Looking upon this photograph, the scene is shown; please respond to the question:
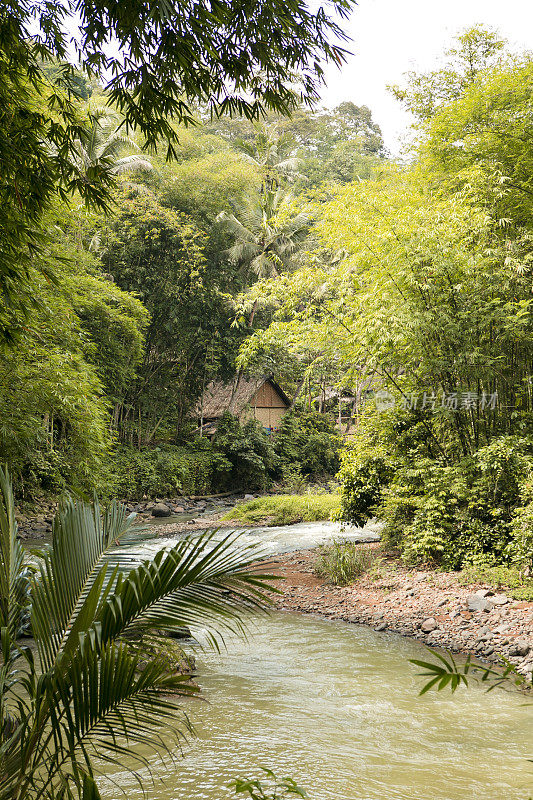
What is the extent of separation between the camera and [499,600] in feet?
22.4

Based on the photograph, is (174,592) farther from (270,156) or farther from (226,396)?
(270,156)

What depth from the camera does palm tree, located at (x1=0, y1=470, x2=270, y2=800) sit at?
6.78ft

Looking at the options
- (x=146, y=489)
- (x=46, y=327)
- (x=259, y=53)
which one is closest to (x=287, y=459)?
(x=146, y=489)

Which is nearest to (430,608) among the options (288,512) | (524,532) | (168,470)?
(524,532)

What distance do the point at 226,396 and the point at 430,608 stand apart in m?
18.0

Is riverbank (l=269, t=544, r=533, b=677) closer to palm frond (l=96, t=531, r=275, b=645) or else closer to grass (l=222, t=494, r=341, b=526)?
palm frond (l=96, t=531, r=275, b=645)

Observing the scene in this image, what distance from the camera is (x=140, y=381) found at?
20.7 meters

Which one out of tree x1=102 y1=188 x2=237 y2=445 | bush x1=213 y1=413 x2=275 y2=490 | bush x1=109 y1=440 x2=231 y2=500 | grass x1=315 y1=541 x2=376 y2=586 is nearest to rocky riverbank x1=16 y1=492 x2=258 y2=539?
bush x1=109 y1=440 x2=231 y2=500

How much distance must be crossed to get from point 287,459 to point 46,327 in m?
15.5

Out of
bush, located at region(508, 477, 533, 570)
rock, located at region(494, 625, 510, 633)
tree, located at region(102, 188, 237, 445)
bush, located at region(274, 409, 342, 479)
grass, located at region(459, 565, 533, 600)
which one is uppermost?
tree, located at region(102, 188, 237, 445)

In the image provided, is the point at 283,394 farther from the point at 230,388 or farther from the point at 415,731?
the point at 415,731

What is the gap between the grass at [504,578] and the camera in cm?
682

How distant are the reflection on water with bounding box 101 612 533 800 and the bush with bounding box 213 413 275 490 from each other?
15.2m

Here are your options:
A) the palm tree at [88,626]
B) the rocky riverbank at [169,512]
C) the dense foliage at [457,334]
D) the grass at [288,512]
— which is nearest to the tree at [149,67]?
the palm tree at [88,626]
